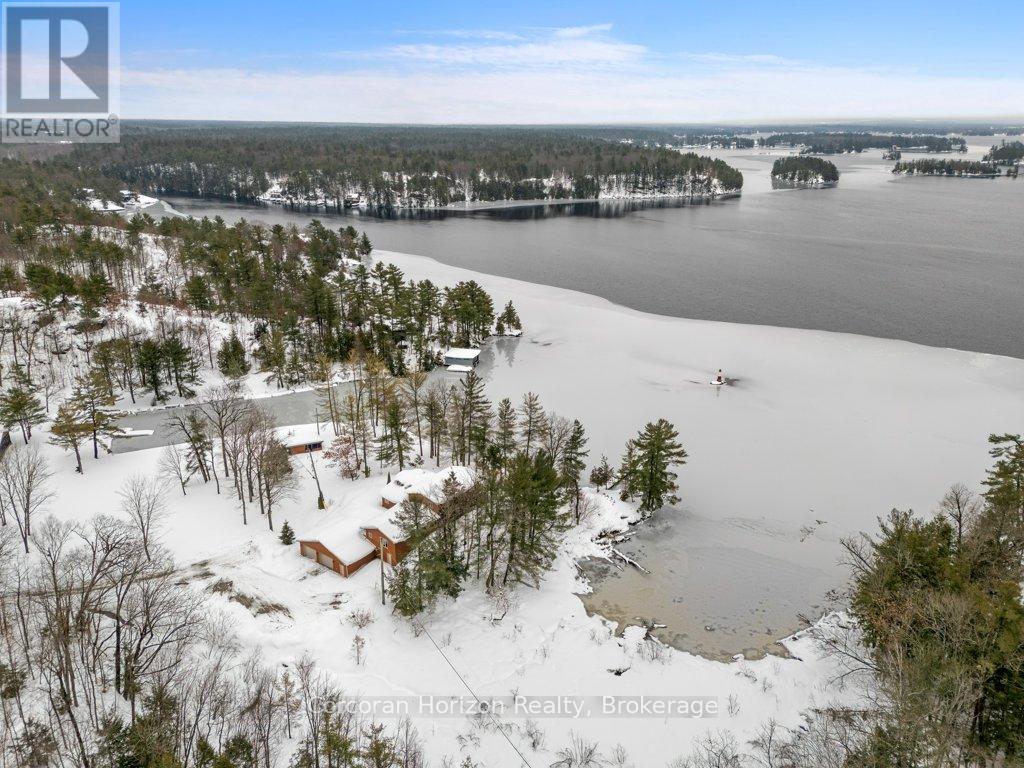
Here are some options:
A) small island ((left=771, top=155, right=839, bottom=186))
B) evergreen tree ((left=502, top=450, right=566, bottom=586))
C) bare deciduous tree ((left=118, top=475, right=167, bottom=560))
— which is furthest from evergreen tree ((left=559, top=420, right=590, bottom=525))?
small island ((left=771, top=155, right=839, bottom=186))

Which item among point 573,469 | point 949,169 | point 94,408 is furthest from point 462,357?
point 949,169

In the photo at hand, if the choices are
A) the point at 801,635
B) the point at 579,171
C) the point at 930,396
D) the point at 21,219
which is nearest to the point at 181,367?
the point at 21,219

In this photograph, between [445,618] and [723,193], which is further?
[723,193]

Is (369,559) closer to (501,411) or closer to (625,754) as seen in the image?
(501,411)

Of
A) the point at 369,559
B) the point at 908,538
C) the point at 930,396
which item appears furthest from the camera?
the point at 930,396

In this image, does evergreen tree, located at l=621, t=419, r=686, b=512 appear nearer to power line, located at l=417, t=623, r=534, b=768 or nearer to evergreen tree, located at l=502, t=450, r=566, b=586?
evergreen tree, located at l=502, t=450, r=566, b=586

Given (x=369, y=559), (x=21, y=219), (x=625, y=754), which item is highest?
(x=21, y=219)

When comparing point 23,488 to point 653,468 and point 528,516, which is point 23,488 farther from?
point 653,468
